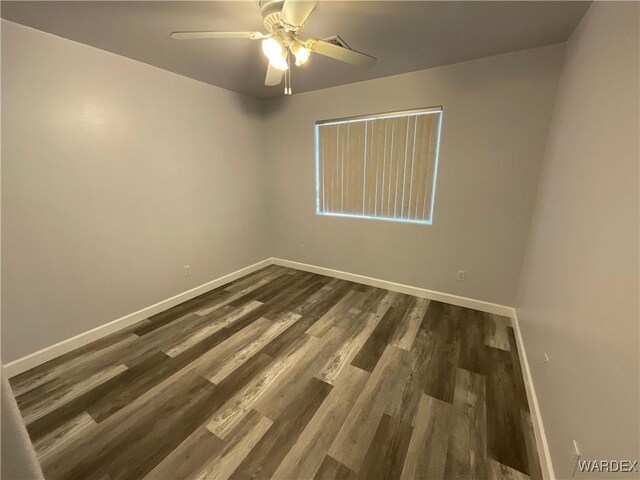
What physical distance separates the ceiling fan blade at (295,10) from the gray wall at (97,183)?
6.02 ft

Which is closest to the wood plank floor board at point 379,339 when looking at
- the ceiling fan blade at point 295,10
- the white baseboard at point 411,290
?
the white baseboard at point 411,290

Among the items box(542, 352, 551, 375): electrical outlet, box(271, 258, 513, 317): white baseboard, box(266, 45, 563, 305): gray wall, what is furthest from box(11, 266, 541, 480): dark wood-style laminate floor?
box(266, 45, 563, 305): gray wall

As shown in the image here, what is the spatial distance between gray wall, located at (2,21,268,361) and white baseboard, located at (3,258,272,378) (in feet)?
0.17

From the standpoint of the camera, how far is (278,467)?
1290mm

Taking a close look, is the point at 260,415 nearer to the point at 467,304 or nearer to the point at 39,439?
the point at 39,439

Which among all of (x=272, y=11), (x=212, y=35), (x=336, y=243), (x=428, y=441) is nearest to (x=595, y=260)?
(x=428, y=441)

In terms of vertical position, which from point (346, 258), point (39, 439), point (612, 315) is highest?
point (612, 315)

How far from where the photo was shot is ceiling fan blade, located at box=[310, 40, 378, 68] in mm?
1527

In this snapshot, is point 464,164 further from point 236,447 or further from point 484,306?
point 236,447

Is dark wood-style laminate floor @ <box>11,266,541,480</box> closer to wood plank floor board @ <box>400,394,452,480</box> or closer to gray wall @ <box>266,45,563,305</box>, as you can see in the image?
wood plank floor board @ <box>400,394,452,480</box>

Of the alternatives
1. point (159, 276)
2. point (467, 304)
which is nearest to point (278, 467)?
point (159, 276)

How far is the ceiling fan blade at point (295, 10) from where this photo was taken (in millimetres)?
1190

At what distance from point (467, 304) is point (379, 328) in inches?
43.4

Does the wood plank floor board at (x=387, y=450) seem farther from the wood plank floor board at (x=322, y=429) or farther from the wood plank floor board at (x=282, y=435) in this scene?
the wood plank floor board at (x=282, y=435)
